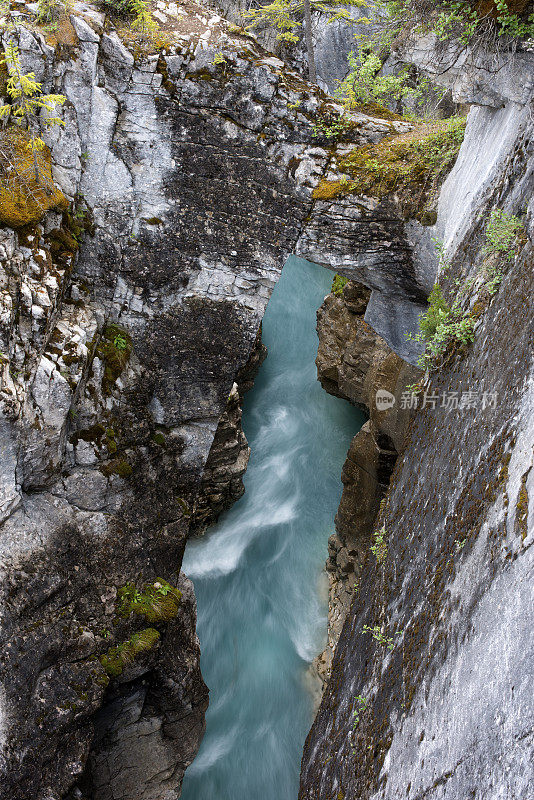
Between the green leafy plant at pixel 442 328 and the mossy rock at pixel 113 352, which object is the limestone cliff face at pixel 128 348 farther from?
the green leafy plant at pixel 442 328

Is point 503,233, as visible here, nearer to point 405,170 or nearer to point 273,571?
point 405,170

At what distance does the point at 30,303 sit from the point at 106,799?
6.32 metres

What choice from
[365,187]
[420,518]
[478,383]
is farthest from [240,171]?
[420,518]

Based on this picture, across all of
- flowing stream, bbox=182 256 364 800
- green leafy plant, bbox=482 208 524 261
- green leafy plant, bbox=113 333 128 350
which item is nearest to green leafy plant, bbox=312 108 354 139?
green leafy plant, bbox=482 208 524 261

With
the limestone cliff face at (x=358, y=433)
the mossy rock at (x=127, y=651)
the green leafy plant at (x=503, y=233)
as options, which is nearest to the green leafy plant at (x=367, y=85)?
the green leafy plant at (x=503, y=233)

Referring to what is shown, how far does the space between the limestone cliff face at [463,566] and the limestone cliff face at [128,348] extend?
2008 mm

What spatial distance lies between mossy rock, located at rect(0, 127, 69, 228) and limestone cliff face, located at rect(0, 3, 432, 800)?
0.19 meters

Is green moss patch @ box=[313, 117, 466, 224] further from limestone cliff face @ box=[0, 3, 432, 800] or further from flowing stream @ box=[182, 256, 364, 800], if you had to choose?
flowing stream @ box=[182, 256, 364, 800]

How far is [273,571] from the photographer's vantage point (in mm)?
11102

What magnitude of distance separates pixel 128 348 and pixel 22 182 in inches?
89.3

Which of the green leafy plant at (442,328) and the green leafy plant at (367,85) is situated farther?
the green leafy plant at (367,85)

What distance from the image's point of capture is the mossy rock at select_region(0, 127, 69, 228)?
5703mm

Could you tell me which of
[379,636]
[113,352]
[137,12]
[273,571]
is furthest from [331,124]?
[273,571]

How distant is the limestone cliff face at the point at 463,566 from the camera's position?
2707mm
